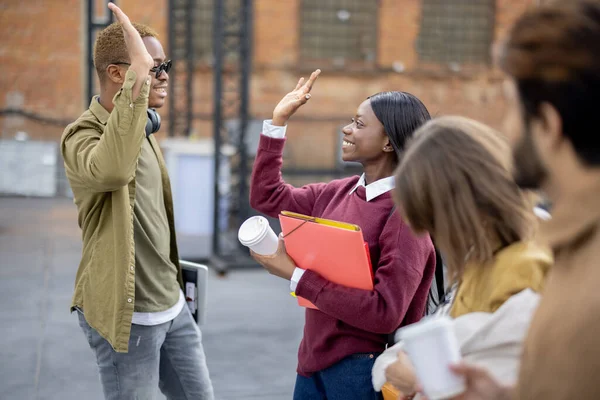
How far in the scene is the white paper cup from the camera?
127 cm

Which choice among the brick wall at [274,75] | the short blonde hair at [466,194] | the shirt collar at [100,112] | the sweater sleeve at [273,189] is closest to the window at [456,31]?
the brick wall at [274,75]

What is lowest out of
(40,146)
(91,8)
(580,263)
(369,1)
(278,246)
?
(40,146)

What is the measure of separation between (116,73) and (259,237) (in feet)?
2.50

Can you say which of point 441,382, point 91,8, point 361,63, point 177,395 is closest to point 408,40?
point 361,63

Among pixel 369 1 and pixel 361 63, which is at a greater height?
pixel 369 1

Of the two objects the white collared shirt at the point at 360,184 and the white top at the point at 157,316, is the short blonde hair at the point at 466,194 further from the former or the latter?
the white top at the point at 157,316

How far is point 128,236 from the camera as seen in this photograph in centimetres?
236

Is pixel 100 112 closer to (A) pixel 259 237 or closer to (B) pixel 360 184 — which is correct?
(A) pixel 259 237

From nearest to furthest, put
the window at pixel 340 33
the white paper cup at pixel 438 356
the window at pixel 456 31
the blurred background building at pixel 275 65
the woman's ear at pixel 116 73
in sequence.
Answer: the white paper cup at pixel 438 356, the woman's ear at pixel 116 73, the blurred background building at pixel 275 65, the window at pixel 340 33, the window at pixel 456 31

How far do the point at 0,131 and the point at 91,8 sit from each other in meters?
7.86

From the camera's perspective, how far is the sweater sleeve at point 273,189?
258cm

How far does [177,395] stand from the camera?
2.73 meters

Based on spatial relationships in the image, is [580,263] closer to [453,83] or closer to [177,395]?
[177,395]

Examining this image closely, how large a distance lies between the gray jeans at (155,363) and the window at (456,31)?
45.3 feet
